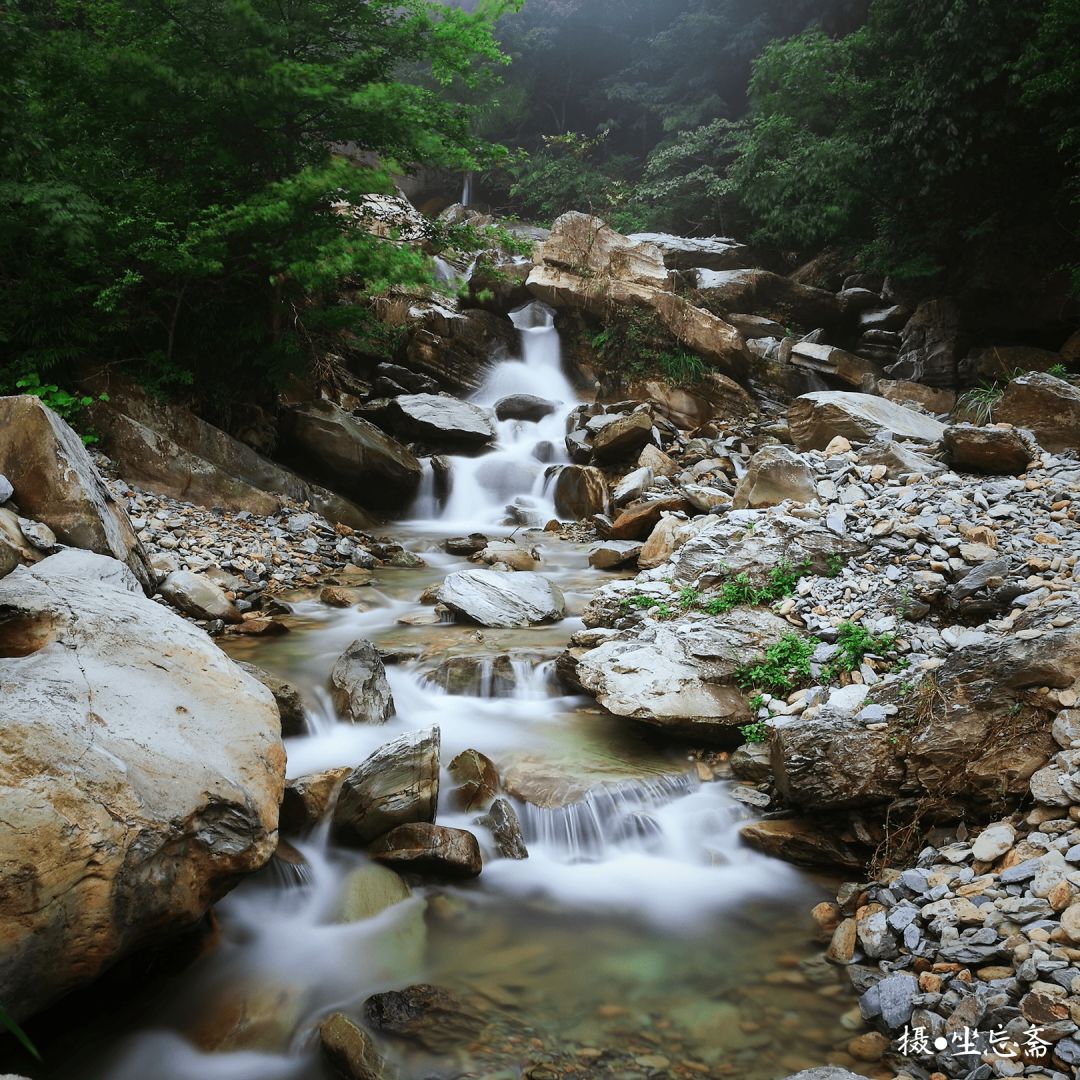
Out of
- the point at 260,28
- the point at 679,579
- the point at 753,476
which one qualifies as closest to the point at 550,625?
the point at 679,579

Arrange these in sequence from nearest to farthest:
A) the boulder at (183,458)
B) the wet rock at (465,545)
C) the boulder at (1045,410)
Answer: the boulder at (1045,410) < the boulder at (183,458) < the wet rock at (465,545)

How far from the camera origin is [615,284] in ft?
52.0

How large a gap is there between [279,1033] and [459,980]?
0.71 meters

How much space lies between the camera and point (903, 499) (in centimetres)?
587

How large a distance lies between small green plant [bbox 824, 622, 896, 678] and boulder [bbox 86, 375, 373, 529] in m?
7.11

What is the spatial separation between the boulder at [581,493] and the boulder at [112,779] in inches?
313

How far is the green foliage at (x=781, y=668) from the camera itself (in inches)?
180

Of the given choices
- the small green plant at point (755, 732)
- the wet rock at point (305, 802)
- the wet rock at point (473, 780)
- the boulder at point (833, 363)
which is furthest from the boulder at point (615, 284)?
the wet rock at point (305, 802)

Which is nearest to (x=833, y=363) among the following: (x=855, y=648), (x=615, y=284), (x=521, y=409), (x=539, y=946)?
(x=615, y=284)

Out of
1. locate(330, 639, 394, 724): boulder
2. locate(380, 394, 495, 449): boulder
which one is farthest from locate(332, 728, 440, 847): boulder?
locate(380, 394, 495, 449): boulder

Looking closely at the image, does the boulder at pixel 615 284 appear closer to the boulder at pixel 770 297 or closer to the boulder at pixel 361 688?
the boulder at pixel 770 297

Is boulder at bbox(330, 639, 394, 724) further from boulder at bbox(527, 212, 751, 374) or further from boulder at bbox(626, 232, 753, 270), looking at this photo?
boulder at bbox(626, 232, 753, 270)

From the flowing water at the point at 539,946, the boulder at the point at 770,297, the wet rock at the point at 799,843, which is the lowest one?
the flowing water at the point at 539,946

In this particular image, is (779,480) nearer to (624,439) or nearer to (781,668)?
(781,668)
